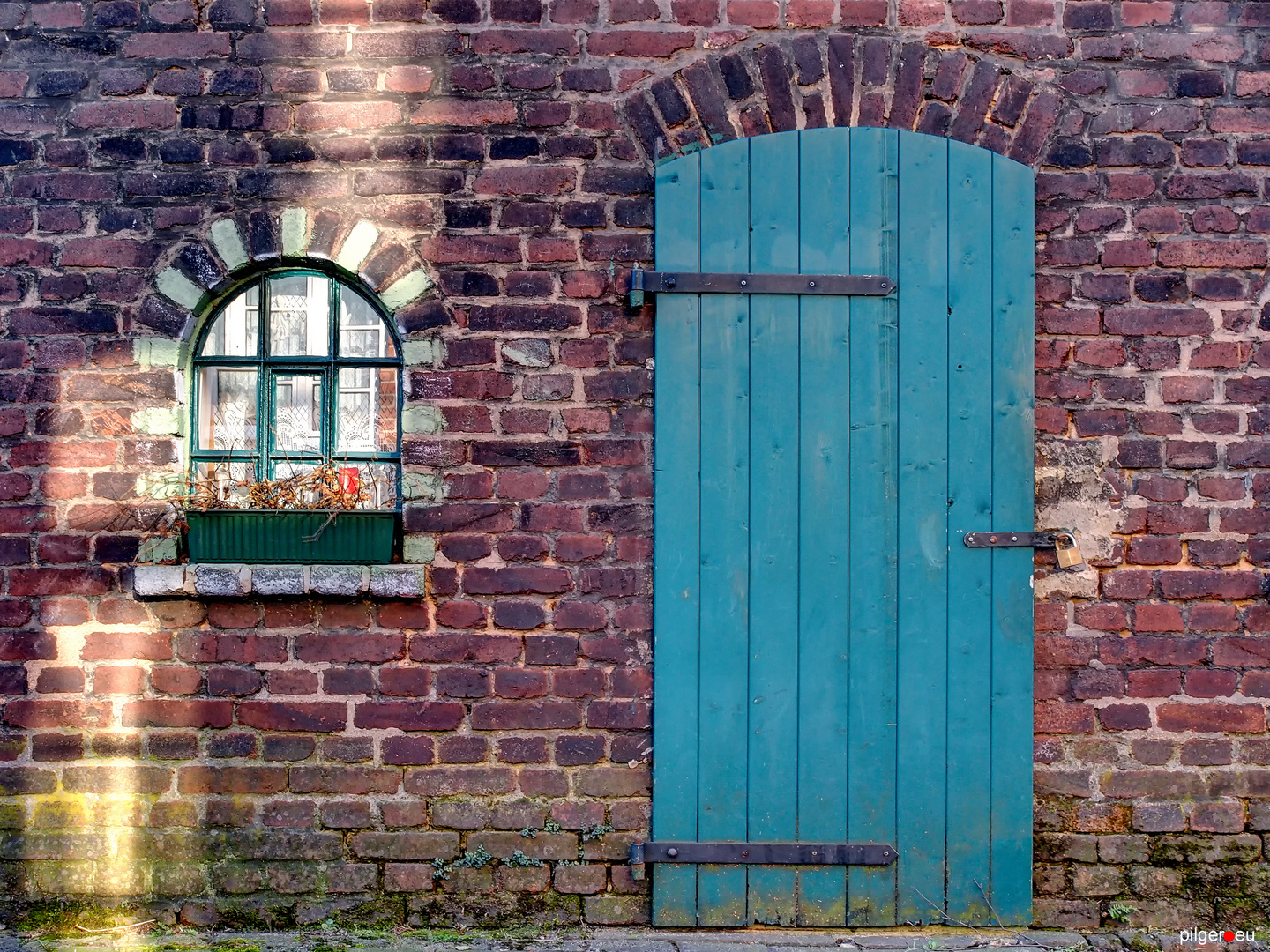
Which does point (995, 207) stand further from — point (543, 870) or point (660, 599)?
point (543, 870)

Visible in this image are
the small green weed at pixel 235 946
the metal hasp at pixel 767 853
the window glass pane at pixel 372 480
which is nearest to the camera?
the small green weed at pixel 235 946

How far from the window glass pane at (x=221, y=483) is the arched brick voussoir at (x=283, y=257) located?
1.43 ft

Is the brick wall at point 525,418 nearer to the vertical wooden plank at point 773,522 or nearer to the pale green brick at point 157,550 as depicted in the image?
the pale green brick at point 157,550

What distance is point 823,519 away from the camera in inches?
114

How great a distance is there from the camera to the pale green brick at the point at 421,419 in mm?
2889

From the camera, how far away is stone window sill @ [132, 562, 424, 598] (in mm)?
2828

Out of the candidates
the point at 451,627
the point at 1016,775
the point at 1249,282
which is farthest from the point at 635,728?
the point at 1249,282

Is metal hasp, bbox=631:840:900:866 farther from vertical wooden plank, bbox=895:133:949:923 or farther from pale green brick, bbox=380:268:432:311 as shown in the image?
pale green brick, bbox=380:268:432:311

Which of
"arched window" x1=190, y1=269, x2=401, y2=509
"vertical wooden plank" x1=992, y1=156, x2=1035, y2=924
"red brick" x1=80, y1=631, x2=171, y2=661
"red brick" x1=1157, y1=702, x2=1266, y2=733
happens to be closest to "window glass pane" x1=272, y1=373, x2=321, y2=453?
"arched window" x1=190, y1=269, x2=401, y2=509

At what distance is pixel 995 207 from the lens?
290 centimetres

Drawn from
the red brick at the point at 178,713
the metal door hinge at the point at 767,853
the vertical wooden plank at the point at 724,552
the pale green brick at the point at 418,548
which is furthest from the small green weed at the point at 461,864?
the pale green brick at the point at 418,548

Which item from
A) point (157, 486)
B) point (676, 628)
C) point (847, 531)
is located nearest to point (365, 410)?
point (157, 486)

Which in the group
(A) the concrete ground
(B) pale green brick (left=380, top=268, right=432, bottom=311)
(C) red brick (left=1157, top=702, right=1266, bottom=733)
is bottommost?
(A) the concrete ground

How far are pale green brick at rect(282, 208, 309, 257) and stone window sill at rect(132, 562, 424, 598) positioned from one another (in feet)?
3.28
